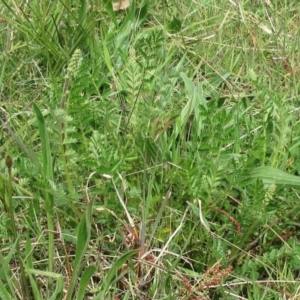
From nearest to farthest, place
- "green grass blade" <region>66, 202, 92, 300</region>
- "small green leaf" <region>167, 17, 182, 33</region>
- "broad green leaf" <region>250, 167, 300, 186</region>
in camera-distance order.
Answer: "green grass blade" <region>66, 202, 92, 300</region>, "broad green leaf" <region>250, 167, 300, 186</region>, "small green leaf" <region>167, 17, 182, 33</region>

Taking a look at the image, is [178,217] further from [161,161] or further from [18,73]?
[18,73]

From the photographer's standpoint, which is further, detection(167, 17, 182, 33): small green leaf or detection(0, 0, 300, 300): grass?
detection(167, 17, 182, 33): small green leaf

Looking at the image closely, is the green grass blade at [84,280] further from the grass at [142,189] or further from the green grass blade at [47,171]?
the green grass blade at [47,171]

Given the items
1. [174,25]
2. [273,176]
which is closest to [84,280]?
[273,176]

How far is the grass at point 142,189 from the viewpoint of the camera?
130 centimetres

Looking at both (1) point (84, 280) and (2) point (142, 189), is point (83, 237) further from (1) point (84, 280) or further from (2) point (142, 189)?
(2) point (142, 189)

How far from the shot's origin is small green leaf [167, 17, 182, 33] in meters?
2.04

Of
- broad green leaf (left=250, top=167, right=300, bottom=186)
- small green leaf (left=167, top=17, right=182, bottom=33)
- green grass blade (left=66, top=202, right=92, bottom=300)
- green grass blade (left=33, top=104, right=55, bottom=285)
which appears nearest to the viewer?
green grass blade (left=66, top=202, right=92, bottom=300)

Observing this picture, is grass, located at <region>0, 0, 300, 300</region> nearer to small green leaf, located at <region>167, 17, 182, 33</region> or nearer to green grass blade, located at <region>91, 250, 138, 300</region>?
green grass blade, located at <region>91, 250, 138, 300</region>

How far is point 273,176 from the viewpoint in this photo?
1451 millimetres

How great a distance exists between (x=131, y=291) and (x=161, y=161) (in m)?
0.35

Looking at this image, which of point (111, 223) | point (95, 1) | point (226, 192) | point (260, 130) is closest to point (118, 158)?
point (111, 223)

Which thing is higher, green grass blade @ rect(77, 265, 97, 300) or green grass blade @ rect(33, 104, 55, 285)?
green grass blade @ rect(33, 104, 55, 285)

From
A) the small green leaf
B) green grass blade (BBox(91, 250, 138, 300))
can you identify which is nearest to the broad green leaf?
green grass blade (BBox(91, 250, 138, 300))
